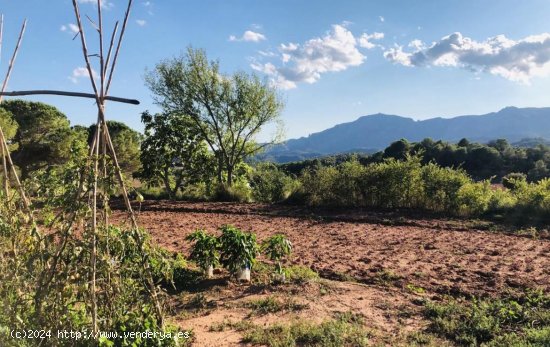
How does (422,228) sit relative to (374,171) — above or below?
below

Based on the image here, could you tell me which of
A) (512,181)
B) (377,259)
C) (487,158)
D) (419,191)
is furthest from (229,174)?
(487,158)

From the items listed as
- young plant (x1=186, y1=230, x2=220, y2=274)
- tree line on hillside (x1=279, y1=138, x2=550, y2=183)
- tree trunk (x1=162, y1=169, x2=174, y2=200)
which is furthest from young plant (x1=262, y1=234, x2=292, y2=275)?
tree line on hillside (x1=279, y1=138, x2=550, y2=183)

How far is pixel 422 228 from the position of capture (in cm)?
940

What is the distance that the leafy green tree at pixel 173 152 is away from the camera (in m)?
16.2

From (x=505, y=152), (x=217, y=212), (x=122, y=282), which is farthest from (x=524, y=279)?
(x=505, y=152)

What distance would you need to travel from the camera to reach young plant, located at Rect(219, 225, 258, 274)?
15.8 ft

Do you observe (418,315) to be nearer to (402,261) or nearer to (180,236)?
(402,261)

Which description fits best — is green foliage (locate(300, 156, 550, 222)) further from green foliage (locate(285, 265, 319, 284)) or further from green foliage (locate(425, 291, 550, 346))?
green foliage (locate(285, 265, 319, 284))

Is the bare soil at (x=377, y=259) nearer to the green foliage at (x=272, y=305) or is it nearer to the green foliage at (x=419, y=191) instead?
the green foliage at (x=272, y=305)

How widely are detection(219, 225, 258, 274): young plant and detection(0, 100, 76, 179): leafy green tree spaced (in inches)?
658

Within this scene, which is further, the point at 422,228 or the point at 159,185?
the point at 159,185

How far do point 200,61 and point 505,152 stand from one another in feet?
113

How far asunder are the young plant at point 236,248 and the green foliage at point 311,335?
3.97 ft

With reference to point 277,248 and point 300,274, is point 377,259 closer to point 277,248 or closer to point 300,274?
point 300,274
